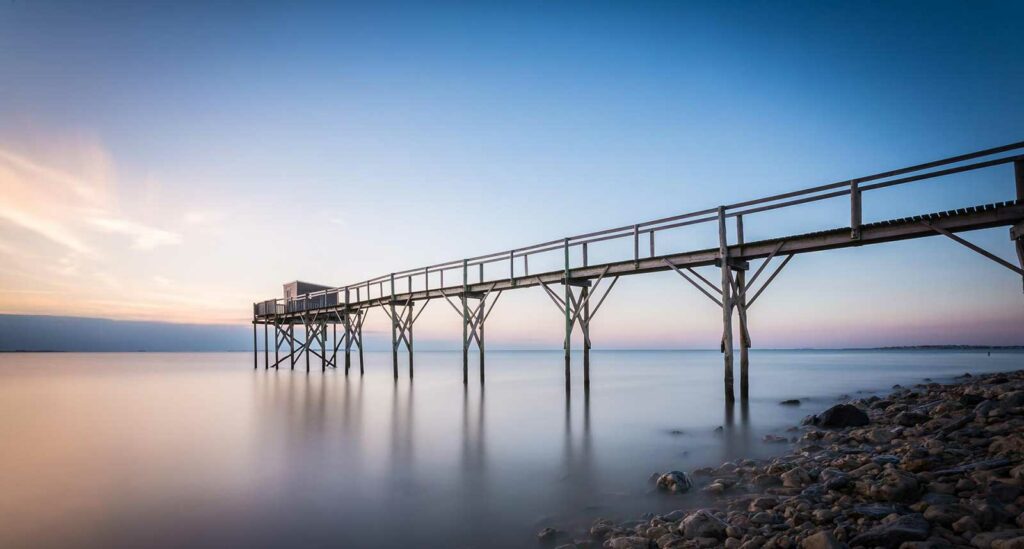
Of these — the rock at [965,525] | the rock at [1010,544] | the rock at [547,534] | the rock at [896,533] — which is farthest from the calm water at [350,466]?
the rock at [1010,544]

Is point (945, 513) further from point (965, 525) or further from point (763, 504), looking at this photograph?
point (763, 504)

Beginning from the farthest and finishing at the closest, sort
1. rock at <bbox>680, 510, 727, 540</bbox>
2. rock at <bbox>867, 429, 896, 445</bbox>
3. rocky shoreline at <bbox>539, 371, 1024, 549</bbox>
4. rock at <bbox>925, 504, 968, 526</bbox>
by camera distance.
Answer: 1. rock at <bbox>867, 429, 896, 445</bbox>
2. rock at <bbox>680, 510, 727, 540</bbox>
3. rock at <bbox>925, 504, 968, 526</bbox>
4. rocky shoreline at <bbox>539, 371, 1024, 549</bbox>

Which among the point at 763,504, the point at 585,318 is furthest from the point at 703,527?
the point at 585,318

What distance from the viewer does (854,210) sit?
10.0m

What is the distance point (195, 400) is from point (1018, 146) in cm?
2631

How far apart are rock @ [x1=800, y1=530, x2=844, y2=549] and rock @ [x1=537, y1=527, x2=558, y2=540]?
2.37 m

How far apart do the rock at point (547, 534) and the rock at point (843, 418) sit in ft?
25.2

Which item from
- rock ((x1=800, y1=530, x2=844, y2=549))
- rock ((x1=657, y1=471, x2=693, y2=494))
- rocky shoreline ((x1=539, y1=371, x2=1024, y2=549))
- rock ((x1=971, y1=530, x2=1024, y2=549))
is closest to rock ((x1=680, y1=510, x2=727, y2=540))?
rocky shoreline ((x1=539, y1=371, x2=1024, y2=549))

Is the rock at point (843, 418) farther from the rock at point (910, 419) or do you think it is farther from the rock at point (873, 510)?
the rock at point (873, 510)

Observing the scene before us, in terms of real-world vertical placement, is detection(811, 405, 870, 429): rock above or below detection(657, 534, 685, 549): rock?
below

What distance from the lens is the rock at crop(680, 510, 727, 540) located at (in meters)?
4.62

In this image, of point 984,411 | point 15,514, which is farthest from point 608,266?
point 15,514

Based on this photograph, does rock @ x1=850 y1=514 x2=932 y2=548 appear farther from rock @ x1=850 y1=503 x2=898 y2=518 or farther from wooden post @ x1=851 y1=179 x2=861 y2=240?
wooden post @ x1=851 y1=179 x2=861 y2=240

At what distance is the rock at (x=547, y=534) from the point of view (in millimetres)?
5258
